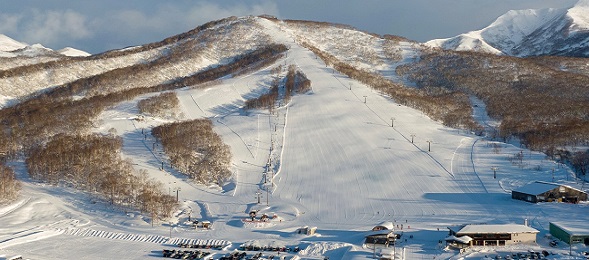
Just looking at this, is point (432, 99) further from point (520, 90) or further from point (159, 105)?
point (159, 105)

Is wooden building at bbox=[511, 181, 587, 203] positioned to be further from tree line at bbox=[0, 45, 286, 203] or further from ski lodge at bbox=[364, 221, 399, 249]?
tree line at bbox=[0, 45, 286, 203]

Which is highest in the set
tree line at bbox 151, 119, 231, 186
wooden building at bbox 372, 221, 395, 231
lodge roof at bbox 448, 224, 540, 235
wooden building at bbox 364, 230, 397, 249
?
tree line at bbox 151, 119, 231, 186

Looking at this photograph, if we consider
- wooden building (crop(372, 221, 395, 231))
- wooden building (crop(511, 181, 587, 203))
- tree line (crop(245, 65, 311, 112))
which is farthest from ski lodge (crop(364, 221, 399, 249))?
tree line (crop(245, 65, 311, 112))

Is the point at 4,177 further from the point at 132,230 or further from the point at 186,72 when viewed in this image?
the point at 186,72

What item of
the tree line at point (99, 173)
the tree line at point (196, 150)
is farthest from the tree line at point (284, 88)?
the tree line at point (99, 173)

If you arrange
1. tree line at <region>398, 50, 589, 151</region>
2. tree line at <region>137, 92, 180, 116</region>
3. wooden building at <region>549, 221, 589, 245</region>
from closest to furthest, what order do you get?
wooden building at <region>549, 221, 589, 245</region> → tree line at <region>398, 50, 589, 151</region> → tree line at <region>137, 92, 180, 116</region>

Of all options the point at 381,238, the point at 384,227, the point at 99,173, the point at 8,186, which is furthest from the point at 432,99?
the point at 8,186
